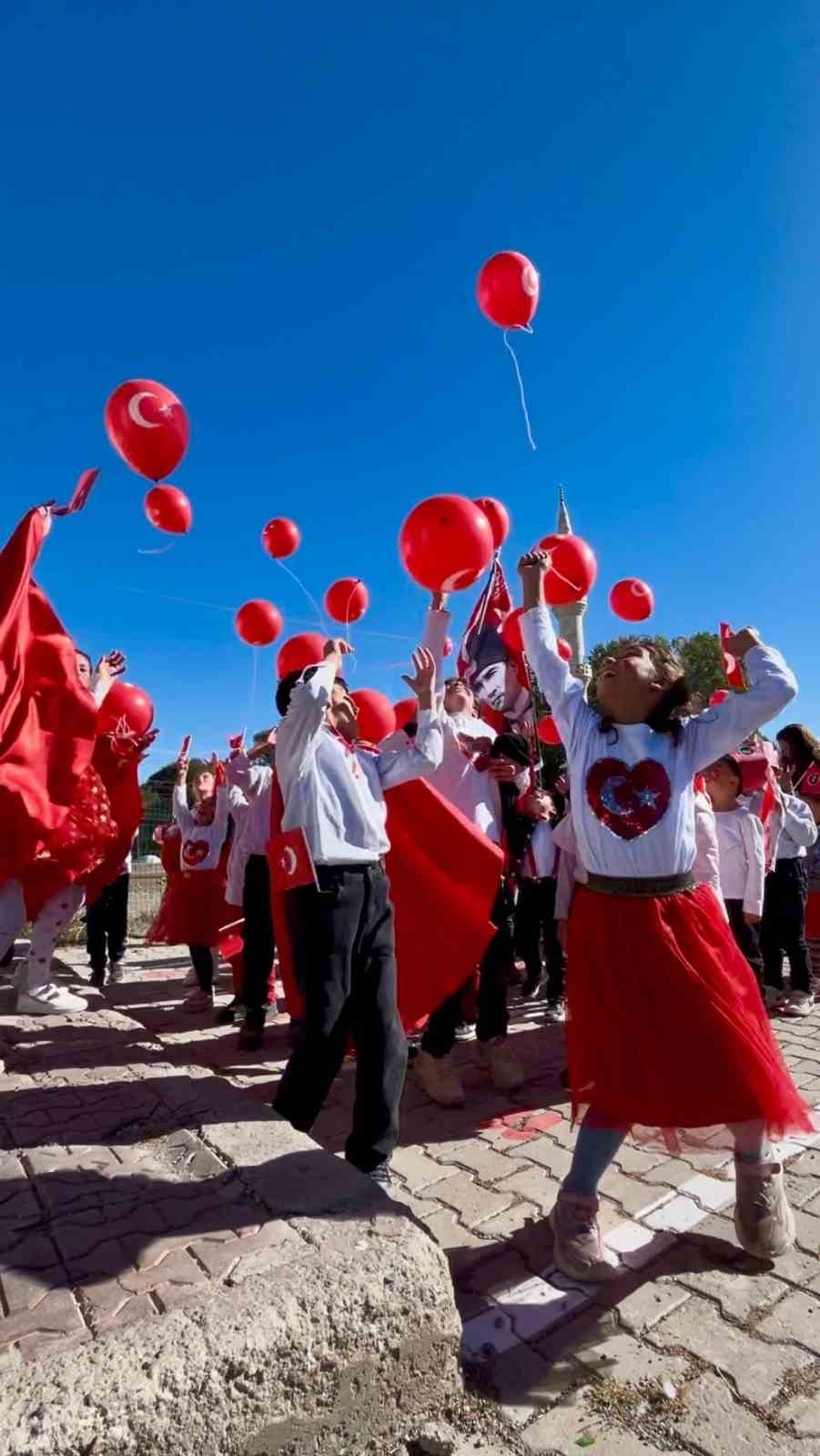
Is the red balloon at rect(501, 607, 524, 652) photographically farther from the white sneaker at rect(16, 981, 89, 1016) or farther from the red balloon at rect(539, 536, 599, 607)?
the white sneaker at rect(16, 981, 89, 1016)

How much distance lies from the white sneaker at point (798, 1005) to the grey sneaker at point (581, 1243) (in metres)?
3.76

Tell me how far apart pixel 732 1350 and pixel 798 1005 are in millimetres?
4039

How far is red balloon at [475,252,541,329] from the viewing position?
16.3ft

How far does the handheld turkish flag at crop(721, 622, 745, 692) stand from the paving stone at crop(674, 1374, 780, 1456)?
1888mm

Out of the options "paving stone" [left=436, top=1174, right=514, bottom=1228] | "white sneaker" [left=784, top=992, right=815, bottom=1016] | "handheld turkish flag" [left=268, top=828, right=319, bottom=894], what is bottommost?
"paving stone" [left=436, top=1174, right=514, bottom=1228]

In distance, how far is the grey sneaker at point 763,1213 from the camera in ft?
7.40

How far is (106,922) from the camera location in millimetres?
6672

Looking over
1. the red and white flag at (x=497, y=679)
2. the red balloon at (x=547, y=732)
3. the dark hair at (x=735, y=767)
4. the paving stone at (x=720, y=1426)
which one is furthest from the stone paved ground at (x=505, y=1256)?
the red balloon at (x=547, y=732)

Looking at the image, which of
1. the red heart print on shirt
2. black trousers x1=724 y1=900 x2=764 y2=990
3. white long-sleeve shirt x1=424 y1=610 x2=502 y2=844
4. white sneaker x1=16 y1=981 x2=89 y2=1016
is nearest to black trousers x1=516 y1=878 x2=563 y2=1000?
black trousers x1=724 y1=900 x2=764 y2=990

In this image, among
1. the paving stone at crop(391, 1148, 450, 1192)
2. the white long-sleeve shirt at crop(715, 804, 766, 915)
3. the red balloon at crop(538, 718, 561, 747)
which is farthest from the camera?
the red balloon at crop(538, 718, 561, 747)

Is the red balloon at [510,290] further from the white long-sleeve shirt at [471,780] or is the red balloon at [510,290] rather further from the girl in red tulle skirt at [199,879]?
the girl in red tulle skirt at [199,879]

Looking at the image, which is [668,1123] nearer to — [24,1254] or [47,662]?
[24,1254]

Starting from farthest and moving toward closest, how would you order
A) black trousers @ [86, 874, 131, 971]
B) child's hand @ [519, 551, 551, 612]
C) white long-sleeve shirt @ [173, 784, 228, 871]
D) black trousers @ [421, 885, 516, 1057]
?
1. black trousers @ [86, 874, 131, 971]
2. white long-sleeve shirt @ [173, 784, 228, 871]
3. black trousers @ [421, 885, 516, 1057]
4. child's hand @ [519, 551, 551, 612]

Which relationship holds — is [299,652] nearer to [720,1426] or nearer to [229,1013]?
[229,1013]
